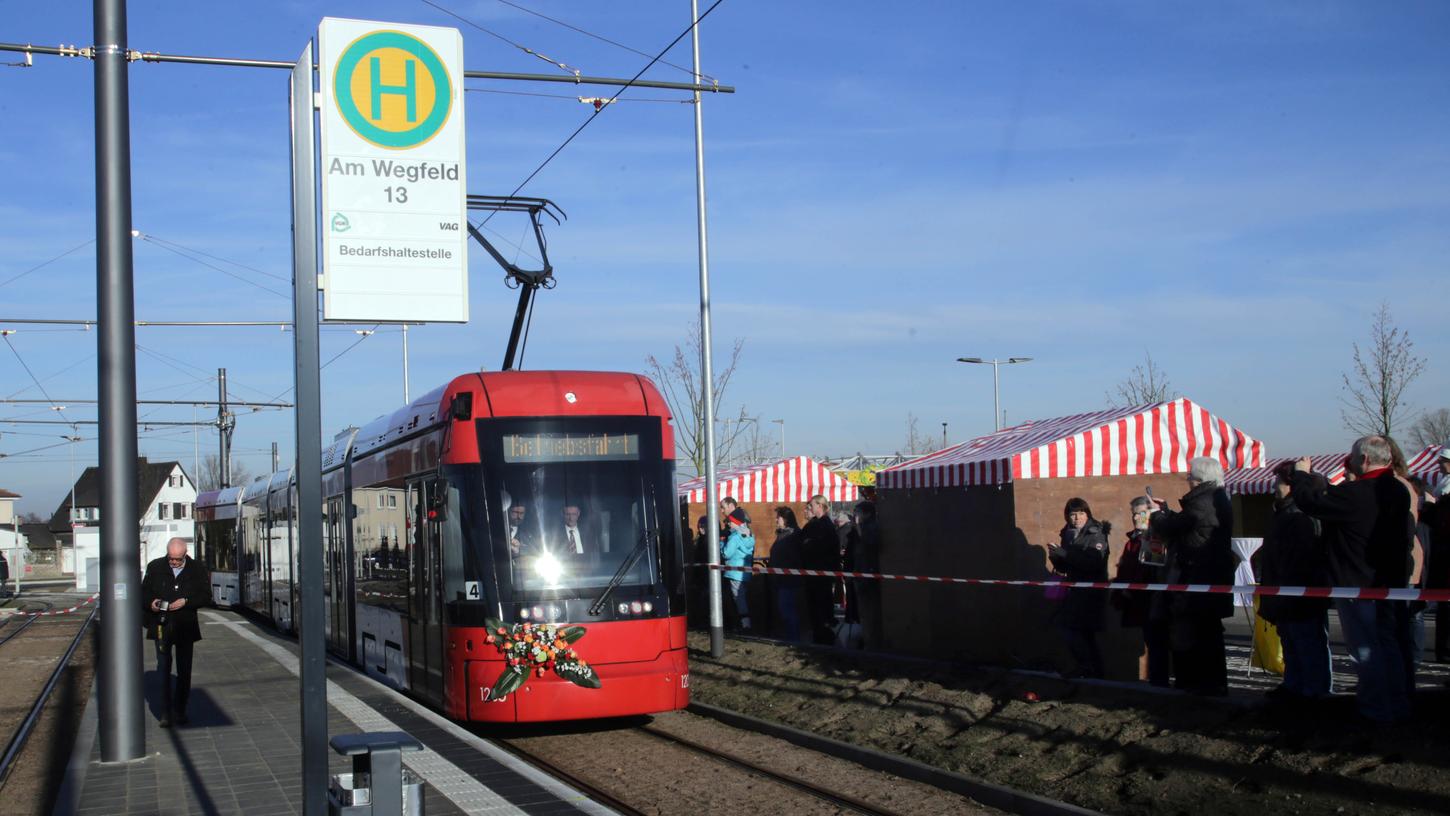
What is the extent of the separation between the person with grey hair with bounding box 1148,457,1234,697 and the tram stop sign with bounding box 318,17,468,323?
590 cm

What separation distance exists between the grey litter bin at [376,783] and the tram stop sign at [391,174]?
1.78m

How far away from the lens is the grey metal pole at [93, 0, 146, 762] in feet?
34.3

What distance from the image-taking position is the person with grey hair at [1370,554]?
26.2 ft

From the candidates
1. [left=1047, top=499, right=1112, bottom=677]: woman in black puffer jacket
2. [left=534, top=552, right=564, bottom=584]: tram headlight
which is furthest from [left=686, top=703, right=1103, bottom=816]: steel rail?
[left=534, top=552, right=564, bottom=584]: tram headlight

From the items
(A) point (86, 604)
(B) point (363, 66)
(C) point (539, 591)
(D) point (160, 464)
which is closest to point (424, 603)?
(C) point (539, 591)

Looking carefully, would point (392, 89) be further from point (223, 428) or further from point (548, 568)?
point (223, 428)

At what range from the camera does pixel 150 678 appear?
663 inches

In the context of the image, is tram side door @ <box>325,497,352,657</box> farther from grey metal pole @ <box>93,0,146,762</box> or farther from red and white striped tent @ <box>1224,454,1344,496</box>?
red and white striped tent @ <box>1224,454,1344,496</box>

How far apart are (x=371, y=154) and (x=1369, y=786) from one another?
5.99 metres

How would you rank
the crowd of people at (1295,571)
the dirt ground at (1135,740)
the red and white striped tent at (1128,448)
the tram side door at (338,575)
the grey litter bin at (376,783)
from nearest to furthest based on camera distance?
1. the grey litter bin at (376,783)
2. the dirt ground at (1135,740)
3. the crowd of people at (1295,571)
4. the red and white striped tent at (1128,448)
5. the tram side door at (338,575)

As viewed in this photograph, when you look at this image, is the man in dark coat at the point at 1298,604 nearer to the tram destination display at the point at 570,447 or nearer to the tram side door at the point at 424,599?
the tram destination display at the point at 570,447

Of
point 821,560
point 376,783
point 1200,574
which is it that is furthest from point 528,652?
point 376,783

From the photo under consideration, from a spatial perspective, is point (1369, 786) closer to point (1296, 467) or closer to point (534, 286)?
point (1296, 467)

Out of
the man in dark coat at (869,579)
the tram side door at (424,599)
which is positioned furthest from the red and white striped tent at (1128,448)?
the tram side door at (424,599)
